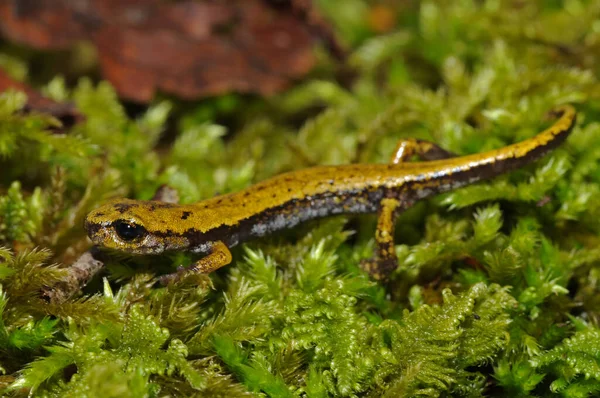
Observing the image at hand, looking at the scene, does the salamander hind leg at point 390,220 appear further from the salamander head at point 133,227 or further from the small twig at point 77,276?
the small twig at point 77,276

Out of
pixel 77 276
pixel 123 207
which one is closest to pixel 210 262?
pixel 123 207

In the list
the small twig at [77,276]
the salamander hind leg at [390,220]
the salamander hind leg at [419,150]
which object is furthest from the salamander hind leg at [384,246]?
the small twig at [77,276]

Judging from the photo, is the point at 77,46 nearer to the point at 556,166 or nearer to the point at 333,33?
the point at 333,33

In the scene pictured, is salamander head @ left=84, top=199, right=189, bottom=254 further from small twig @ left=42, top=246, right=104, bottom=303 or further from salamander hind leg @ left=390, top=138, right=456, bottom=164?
salamander hind leg @ left=390, top=138, right=456, bottom=164

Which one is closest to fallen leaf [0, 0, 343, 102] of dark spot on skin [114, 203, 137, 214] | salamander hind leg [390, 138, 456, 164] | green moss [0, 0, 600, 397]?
green moss [0, 0, 600, 397]

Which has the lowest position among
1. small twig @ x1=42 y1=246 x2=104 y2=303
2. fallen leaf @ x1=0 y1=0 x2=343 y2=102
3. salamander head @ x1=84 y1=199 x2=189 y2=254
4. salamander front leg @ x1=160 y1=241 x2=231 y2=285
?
salamander front leg @ x1=160 y1=241 x2=231 y2=285

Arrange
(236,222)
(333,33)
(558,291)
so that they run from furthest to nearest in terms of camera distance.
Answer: (333,33)
(236,222)
(558,291)

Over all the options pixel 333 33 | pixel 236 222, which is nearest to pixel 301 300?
pixel 236 222
